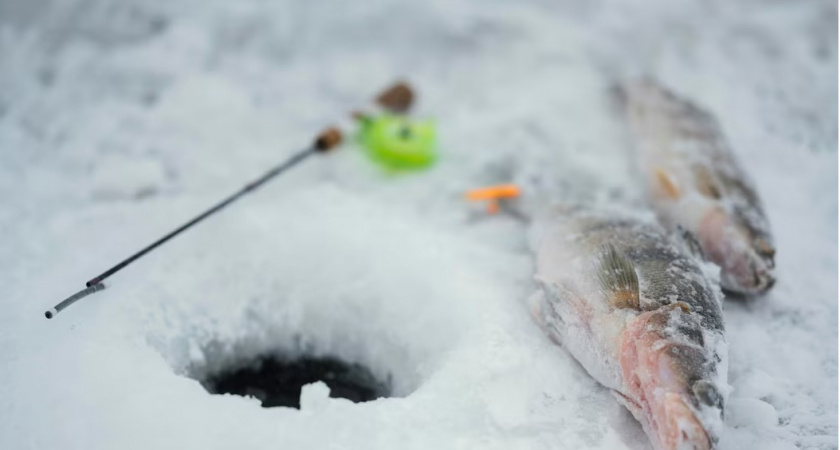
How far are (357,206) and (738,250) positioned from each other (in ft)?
5.99

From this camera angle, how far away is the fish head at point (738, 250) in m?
2.71

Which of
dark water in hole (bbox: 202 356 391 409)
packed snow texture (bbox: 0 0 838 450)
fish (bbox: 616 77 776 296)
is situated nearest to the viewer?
packed snow texture (bbox: 0 0 838 450)

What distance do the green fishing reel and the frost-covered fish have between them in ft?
3.05

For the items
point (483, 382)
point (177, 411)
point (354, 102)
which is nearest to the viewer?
point (177, 411)

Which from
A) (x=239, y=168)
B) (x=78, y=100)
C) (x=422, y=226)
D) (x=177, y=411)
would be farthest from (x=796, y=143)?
(x=78, y=100)

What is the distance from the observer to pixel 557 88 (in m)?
4.19

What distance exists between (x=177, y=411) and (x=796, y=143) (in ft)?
12.2

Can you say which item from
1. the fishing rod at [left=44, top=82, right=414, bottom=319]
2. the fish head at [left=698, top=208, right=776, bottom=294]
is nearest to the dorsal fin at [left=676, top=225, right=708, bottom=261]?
the fish head at [left=698, top=208, right=776, bottom=294]

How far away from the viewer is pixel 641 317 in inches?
87.0

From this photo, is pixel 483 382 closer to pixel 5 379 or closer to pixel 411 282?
pixel 411 282

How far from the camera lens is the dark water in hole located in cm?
263

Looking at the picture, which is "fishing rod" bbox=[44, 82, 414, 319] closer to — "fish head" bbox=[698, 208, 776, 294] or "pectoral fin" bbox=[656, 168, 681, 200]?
"pectoral fin" bbox=[656, 168, 681, 200]

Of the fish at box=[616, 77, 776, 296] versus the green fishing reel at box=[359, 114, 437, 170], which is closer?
the fish at box=[616, 77, 776, 296]

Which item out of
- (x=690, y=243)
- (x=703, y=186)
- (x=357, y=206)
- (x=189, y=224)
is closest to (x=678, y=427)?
(x=690, y=243)
